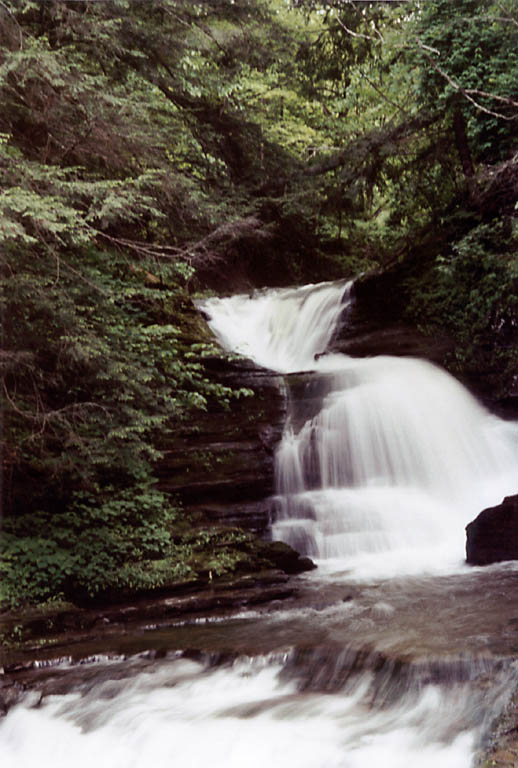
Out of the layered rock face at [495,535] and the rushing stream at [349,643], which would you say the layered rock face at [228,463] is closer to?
the rushing stream at [349,643]

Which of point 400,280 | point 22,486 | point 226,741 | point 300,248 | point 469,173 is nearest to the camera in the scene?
point 226,741

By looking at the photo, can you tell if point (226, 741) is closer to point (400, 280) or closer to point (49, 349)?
point (49, 349)

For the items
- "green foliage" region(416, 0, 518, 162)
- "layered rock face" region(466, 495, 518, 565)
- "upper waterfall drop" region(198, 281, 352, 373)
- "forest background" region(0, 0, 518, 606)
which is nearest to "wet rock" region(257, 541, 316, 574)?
"forest background" region(0, 0, 518, 606)

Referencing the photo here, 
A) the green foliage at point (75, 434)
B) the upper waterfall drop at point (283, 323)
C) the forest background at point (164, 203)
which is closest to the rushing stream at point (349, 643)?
the green foliage at point (75, 434)

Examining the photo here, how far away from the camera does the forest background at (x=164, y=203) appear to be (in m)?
6.48

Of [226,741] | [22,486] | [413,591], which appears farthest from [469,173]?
[226,741]

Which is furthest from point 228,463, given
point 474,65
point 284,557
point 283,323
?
point 474,65

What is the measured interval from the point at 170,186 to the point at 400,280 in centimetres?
623

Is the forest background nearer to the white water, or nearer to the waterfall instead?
the waterfall

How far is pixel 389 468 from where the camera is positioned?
367 inches

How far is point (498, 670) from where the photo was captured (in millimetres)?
4285

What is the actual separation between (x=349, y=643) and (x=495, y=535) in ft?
9.21

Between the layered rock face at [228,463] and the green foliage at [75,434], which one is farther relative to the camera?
the layered rock face at [228,463]

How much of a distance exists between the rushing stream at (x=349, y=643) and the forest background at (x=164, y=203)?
149 cm
